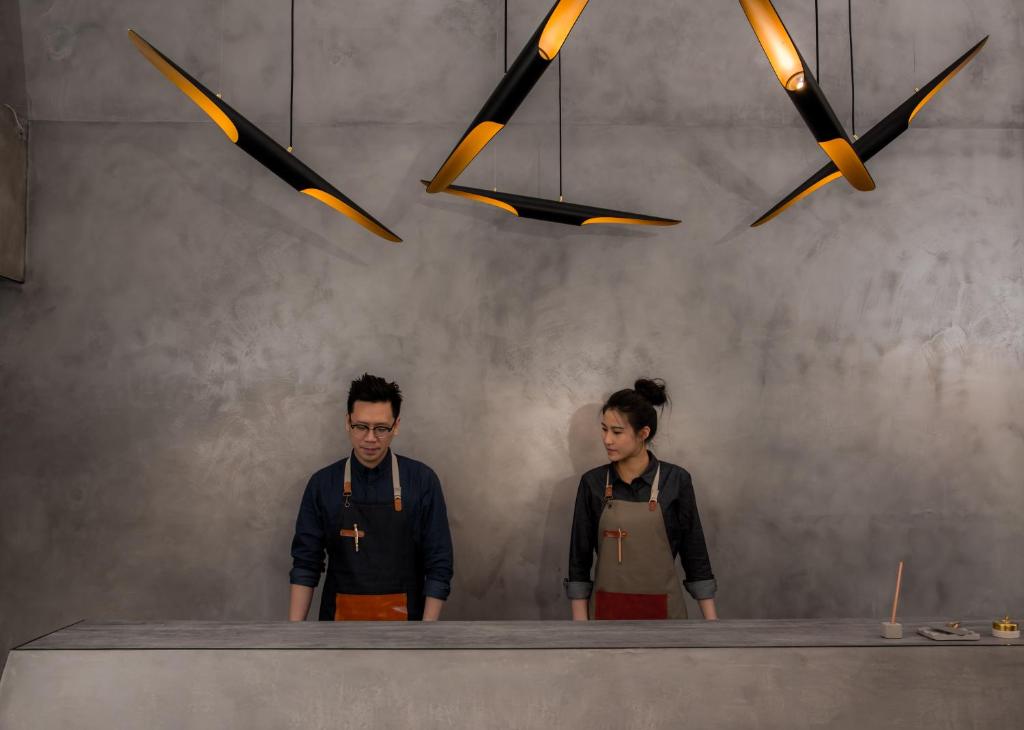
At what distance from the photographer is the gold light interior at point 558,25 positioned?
62.5 inches

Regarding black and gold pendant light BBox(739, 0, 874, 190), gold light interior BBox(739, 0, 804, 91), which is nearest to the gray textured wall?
black and gold pendant light BBox(739, 0, 874, 190)

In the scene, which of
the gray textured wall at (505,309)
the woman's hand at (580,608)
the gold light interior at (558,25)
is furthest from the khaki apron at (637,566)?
the gold light interior at (558,25)

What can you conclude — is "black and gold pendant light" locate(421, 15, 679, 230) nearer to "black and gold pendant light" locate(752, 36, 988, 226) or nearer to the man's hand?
"black and gold pendant light" locate(752, 36, 988, 226)

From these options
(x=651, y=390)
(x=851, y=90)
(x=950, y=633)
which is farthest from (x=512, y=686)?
(x=851, y=90)

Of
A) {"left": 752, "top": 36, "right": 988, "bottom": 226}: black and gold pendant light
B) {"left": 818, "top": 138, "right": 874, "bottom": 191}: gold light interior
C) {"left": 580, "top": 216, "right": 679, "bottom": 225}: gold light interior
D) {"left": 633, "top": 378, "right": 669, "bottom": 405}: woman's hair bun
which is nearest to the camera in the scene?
{"left": 818, "top": 138, "right": 874, "bottom": 191}: gold light interior

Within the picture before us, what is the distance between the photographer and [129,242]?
12.3ft

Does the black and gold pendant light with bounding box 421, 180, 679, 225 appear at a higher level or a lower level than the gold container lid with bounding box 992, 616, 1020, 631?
higher

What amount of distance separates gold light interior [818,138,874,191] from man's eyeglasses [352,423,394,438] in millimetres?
1799

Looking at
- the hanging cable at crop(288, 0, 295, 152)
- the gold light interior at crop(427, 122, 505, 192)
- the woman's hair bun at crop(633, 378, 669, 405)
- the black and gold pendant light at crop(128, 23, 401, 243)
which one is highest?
the hanging cable at crop(288, 0, 295, 152)

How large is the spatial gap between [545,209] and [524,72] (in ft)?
4.82

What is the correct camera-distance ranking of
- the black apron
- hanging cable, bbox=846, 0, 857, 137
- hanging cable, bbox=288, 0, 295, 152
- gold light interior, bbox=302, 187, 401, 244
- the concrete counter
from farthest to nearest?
1. hanging cable, bbox=846, 0, 857, 137
2. hanging cable, bbox=288, 0, 295, 152
3. the black apron
4. gold light interior, bbox=302, 187, 401, 244
5. the concrete counter

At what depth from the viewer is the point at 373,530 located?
304 cm

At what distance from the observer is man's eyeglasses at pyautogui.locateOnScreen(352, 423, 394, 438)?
2.91 m

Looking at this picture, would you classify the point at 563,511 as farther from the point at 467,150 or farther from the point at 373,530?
the point at 467,150
